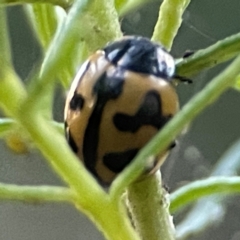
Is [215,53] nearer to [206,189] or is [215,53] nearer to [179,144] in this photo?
[206,189]

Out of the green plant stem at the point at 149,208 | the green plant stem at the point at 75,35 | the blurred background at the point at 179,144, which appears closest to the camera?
the green plant stem at the point at 75,35

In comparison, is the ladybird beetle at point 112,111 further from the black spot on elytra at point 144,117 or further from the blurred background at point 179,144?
the blurred background at point 179,144

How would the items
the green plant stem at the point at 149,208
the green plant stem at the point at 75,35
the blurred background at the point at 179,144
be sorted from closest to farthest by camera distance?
the green plant stem at the point at 75,35 < the green plant stem at the point at 149,208 < the blurred background at the point at 179,144

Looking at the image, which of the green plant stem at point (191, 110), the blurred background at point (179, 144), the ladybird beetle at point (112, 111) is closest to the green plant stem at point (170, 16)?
the ladybird beetle at point (112, 111)

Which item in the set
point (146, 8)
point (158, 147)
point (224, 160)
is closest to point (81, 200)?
point (158, 147)

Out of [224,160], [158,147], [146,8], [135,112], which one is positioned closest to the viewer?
[158,147]

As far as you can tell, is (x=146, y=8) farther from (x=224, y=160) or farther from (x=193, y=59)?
(x=193, y=59)
